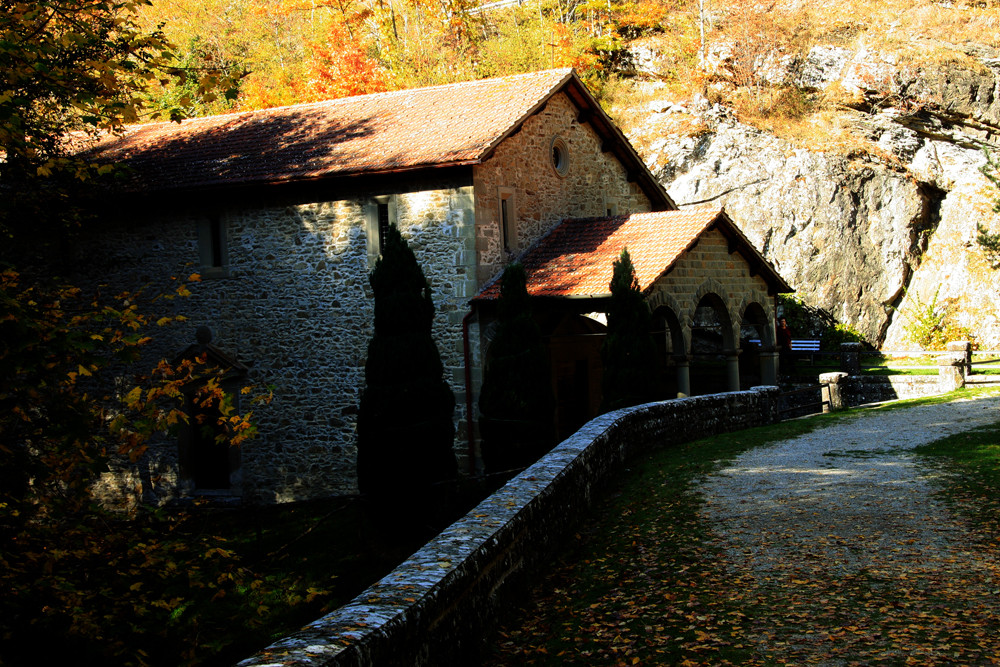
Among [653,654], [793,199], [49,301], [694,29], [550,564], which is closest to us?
[653,654]

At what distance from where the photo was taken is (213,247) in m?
18.5

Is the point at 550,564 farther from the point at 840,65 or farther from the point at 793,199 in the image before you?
the point at 840,65

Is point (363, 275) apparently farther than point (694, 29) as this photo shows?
No

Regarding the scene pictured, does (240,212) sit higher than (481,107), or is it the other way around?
(481,107)

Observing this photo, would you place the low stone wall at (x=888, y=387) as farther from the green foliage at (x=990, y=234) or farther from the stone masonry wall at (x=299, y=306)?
the stone masonry wall at (x=299, y=306)

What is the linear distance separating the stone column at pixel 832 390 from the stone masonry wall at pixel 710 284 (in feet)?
6.13

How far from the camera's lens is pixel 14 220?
54.5 ft

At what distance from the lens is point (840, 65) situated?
28.8 m

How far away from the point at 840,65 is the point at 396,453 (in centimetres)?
2135

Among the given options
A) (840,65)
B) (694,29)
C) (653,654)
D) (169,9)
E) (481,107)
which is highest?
(169,9)

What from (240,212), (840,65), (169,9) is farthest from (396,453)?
(169,9)

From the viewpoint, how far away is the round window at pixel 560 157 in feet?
61.8

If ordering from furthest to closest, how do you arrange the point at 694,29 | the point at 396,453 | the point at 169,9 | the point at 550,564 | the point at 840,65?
the point at 169,9 < the point at 694,29 < the point at 840,65 < the point at 396,453 < the point at 550,564

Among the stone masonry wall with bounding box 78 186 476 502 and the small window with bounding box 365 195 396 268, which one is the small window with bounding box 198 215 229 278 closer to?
the stone masonry wall with bounding box 78 186 476 502
